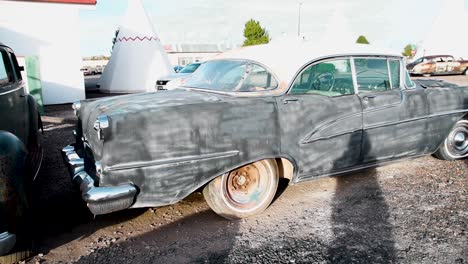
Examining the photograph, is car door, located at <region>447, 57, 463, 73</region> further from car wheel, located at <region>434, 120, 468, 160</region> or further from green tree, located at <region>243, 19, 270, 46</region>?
car wheel, located at <region>434, 120, 468, 160</region>

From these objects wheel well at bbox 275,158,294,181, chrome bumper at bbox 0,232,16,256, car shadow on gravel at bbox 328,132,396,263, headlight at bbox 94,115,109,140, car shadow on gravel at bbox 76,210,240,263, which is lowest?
car shadow on gravel at bbox 76,210,240,263

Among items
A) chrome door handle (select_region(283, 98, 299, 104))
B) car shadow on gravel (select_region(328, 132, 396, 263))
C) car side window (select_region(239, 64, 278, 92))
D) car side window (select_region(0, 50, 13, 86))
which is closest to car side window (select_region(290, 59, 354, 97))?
chrome door handle (select_region(283, 98, 299, 104))

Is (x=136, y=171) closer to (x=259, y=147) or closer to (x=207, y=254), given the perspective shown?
(x=207, y=254)

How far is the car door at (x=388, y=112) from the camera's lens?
403 centimetres

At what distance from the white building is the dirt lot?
8.97 metres

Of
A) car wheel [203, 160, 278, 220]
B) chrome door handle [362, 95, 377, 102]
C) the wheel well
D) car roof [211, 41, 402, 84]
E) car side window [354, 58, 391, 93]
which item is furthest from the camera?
car side window [354, 58, 391, 93]

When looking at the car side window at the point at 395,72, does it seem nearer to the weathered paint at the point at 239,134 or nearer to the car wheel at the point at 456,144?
the weathered paint at the point at 239,134

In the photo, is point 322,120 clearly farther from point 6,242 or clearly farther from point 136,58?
point 136,58

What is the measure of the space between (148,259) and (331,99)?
2.37 meters

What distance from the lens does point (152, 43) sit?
17.4 meters

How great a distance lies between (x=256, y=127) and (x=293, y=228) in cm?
99

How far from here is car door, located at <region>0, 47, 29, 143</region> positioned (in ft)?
12.7

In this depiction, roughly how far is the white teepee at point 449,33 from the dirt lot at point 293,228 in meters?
31.2

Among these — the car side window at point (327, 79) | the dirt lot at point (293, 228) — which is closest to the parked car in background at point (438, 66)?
the dirt lot at point (293, 228)
